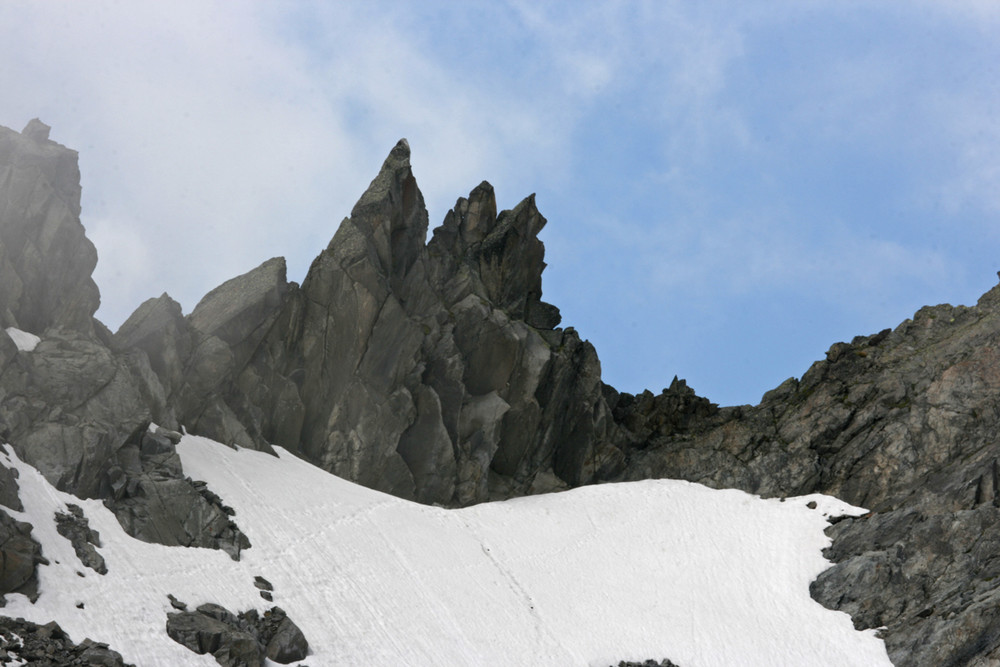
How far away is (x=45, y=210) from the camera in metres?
46.2

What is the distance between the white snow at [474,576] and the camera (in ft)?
112

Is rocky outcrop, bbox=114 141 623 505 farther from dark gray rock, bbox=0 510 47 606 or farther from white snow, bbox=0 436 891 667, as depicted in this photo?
dark gray rock, bbox=0 510 47 606

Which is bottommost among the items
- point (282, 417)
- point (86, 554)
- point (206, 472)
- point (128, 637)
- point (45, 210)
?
point (128, 637)

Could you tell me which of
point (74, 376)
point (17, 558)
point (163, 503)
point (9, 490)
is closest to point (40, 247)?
point (74, 376)

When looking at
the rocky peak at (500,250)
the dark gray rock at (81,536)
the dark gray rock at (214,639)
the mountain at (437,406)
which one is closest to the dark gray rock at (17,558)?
the mountain at (437,406)

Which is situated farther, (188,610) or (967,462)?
(967,462)

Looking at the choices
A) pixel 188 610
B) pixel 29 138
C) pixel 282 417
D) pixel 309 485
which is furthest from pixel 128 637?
pixel 29 138

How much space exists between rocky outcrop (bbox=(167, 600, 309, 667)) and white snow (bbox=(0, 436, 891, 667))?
0.49m

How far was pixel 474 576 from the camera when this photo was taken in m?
45.5

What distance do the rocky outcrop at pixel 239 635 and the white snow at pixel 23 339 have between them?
14835mm

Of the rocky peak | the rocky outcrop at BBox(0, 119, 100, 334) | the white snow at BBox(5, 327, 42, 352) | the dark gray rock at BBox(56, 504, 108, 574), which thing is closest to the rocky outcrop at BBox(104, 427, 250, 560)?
the dark gray rock at BBox(56, 504, 108, 574)

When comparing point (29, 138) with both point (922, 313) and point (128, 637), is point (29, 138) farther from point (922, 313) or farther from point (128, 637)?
point (922, 313)

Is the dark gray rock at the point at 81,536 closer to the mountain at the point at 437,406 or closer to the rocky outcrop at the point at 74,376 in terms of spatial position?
the rocky outcrop at the point at 74,376

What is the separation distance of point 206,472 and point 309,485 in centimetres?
546
